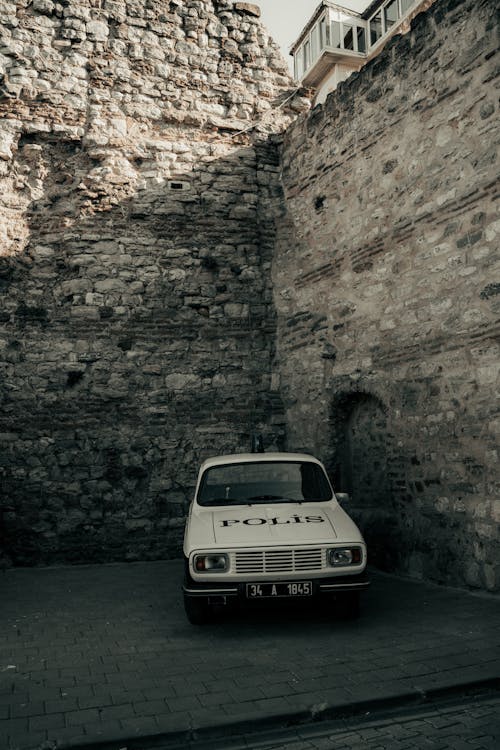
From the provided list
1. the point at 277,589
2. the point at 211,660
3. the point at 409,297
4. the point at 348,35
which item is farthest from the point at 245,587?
the point at 348,35

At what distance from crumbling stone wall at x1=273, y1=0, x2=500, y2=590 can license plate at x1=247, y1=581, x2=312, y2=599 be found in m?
2.36

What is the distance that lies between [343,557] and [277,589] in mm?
648

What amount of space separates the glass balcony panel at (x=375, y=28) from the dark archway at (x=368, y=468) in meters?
24.0

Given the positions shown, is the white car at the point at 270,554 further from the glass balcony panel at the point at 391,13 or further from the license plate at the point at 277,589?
the glass balcony panel at the point at 391,13

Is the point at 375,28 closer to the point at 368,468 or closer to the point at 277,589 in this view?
the point at 368,468

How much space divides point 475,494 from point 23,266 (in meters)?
7.14

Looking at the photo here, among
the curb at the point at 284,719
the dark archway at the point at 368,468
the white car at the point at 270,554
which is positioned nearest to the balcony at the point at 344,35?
the dark archway at the point at 368,468

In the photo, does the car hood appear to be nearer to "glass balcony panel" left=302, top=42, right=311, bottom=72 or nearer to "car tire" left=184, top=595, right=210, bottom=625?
"car tire" left=184, top=595, right=210, bottom=625

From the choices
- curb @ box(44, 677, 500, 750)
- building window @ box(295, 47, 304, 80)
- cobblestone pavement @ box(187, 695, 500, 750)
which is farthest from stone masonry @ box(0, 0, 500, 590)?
building window @ box(295, 47, 304, 80)

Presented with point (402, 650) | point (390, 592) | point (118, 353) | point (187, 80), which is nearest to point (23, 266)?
point (118, 353)

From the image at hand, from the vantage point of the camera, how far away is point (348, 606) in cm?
612

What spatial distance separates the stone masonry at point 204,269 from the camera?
834cm

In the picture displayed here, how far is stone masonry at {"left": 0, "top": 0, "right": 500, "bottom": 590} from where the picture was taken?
834 cm

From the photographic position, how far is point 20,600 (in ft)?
24.6
